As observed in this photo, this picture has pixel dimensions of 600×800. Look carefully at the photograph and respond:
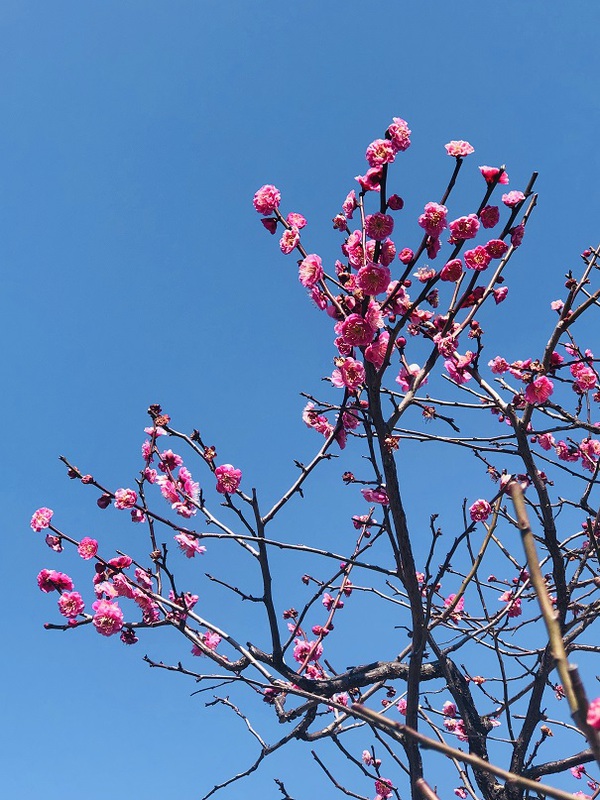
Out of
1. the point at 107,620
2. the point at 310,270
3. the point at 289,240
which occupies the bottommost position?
the point at 107,620

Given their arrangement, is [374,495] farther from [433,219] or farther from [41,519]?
[41,519]

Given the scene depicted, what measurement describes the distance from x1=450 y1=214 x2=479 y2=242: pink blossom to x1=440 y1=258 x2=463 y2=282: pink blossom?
122mm

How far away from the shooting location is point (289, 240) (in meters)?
3.56

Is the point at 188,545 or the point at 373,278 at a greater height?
the point at 373,278

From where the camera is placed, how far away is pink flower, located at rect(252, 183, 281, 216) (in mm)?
3578

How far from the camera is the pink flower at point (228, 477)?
3.85 m

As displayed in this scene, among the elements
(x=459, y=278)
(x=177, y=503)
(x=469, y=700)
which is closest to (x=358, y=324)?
(x=459, y=278)

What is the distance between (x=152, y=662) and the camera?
4.20m

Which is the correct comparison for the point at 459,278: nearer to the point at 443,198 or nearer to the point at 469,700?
the point at 443,198

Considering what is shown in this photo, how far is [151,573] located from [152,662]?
2.15 ft

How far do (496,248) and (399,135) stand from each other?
0.81 meters

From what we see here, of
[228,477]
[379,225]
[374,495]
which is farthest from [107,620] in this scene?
[379,225]

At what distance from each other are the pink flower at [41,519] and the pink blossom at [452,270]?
9.96 feet

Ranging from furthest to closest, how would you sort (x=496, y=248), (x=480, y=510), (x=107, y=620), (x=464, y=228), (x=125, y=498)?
(x=480, y=510)
(x=125, y=498)
(x=107, y=620)
(x=496, y=248)
(x=464, y=228)
